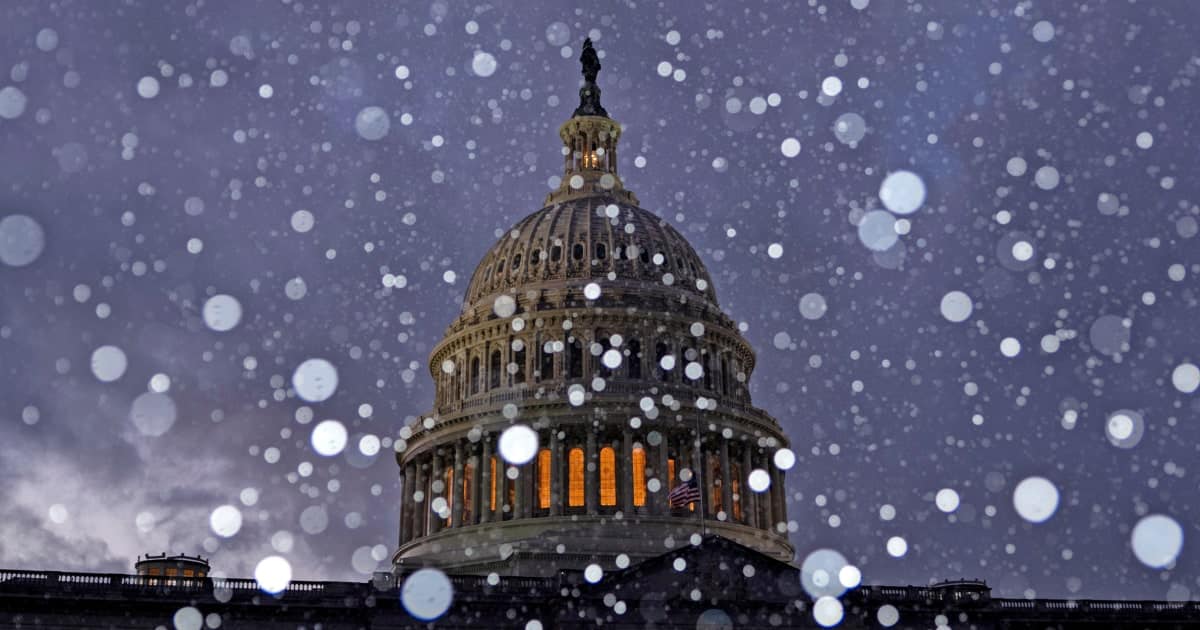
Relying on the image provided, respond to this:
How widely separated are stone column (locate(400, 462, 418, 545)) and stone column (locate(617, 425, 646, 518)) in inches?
557

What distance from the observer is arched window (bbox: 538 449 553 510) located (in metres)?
67.4

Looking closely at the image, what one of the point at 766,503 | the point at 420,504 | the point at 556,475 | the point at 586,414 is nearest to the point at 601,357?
the point at 586,414

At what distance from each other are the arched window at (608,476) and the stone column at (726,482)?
6750 millimetres

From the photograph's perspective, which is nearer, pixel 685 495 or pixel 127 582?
pixel 127 582

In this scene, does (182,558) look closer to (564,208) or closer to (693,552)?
(693,552)

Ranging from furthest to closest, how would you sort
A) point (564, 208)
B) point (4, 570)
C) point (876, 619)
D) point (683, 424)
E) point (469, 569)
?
1. point (564, 208)
2. point (683, 424)
3. point (469, 569)
4. point (876, 619)
5. point (4, 570)

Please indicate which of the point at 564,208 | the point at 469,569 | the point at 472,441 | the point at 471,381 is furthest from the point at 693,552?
the point at 564,208

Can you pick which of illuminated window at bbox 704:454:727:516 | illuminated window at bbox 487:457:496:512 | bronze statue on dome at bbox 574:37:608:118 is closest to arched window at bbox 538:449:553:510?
illuminated window at bbox 487:457:496:512

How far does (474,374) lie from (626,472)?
45.1ft

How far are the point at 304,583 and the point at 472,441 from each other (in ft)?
69.0

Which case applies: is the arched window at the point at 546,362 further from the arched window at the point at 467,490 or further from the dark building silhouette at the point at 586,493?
the arched window at the point at 467,490

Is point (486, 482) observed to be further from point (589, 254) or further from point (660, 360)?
point (589, 254)

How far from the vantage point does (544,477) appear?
68.3 metres

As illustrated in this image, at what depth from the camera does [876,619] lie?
169ft
